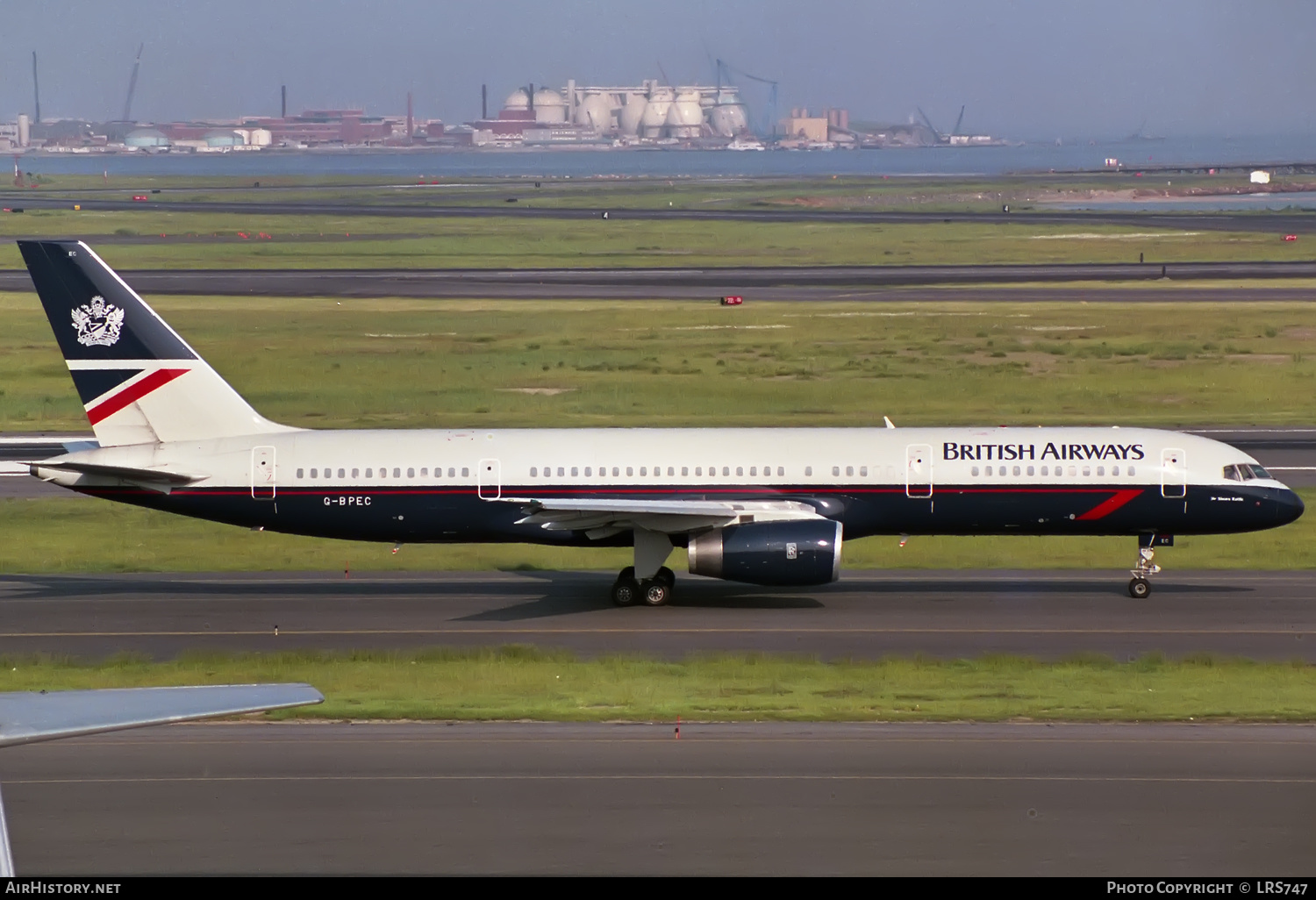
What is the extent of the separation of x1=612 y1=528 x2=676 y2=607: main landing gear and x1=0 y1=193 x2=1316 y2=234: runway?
128 m

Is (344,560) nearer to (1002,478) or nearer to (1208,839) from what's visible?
(1002,478)

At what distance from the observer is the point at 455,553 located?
44.5m

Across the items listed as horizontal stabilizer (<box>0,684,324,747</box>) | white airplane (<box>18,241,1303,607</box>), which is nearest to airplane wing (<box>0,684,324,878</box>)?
horizontal stabilizer (<box>0,684,324,747</box>)

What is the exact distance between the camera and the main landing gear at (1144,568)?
123ft

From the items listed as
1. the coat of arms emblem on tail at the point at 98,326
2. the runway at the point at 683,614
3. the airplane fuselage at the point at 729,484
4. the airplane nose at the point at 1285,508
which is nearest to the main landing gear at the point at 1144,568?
the runway at the point at 683,614

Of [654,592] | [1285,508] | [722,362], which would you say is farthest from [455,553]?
[722,362]

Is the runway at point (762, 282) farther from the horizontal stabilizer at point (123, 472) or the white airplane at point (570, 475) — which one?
the horizontal stabilizer at point (123, 472)

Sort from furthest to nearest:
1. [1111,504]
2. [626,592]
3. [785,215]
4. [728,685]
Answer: [785,215] < [626,592] < [1111,504] < [728,685]

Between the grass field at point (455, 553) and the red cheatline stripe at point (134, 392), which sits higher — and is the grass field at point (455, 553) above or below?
below

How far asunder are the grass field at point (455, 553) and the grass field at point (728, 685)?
10.6 meters

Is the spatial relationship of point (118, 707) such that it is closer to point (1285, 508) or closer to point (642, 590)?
point (642, 590)

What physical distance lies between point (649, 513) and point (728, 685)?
6.67 meters

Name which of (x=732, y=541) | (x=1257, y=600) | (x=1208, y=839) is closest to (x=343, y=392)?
(x=732, y=541)

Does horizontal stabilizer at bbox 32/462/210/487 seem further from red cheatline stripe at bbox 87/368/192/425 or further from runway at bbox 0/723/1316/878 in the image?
runway at bbox 0/723/1316/878
